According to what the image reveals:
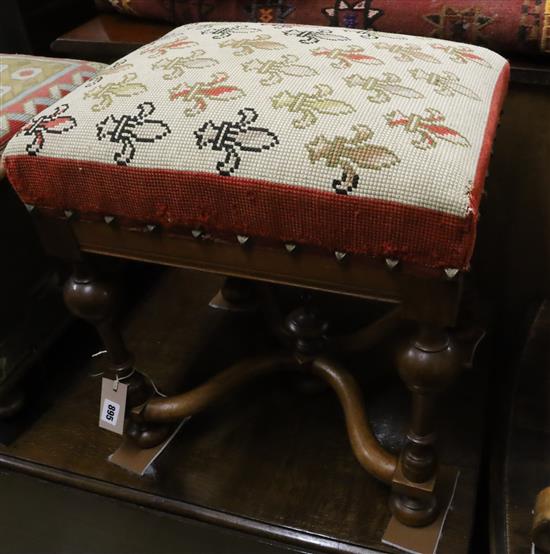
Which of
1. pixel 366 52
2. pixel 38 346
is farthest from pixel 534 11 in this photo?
pixel 38 346

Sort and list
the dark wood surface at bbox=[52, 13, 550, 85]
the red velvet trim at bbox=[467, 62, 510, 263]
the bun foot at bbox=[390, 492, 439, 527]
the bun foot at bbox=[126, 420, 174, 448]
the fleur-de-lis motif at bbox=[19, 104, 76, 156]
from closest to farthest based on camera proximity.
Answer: the red velvet trim at bbox=[467, 62, 510, 263] → the fleur-de-lis motif at bbox=[19, 104, 76, 156] → the bun foot at bbox=[390, 492, 439, 527] → the bun foot at bbox=[126, 420, 174, 448] → the dark wood surface at bbox=[52, 13, 550, 85]

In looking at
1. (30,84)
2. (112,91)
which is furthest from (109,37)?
(112,91)

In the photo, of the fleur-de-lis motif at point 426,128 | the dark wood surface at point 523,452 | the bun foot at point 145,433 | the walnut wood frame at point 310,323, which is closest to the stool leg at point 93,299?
the walnut wood frame at point 310,323

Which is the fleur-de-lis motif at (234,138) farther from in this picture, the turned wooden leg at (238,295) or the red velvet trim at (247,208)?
the turned wooden leg at (238,295)

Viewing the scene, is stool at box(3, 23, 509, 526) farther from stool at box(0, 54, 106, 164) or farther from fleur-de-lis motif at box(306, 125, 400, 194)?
stool at box(0, 54, 106, 164)

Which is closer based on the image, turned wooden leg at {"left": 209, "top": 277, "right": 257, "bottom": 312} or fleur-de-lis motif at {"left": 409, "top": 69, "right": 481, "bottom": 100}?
fleur-de-lis motif at {"left": 409, "top": 69, "right": 481, "bottom": 100}

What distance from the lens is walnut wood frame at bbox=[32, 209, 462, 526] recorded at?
20.7 inches

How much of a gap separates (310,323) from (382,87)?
341 millimetres

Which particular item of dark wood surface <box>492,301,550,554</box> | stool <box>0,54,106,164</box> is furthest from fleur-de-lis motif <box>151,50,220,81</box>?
dark wood surface <box>492,301,550,554</box>

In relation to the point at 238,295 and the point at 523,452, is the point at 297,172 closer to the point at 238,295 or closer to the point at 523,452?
the point at 523,452

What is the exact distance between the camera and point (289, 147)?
1.63 ft

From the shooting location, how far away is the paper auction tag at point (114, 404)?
0.75m

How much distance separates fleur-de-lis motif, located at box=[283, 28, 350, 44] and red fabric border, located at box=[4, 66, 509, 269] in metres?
0.19

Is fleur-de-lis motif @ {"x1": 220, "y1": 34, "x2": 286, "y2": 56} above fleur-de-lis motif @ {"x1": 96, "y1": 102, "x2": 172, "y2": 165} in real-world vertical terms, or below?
above
